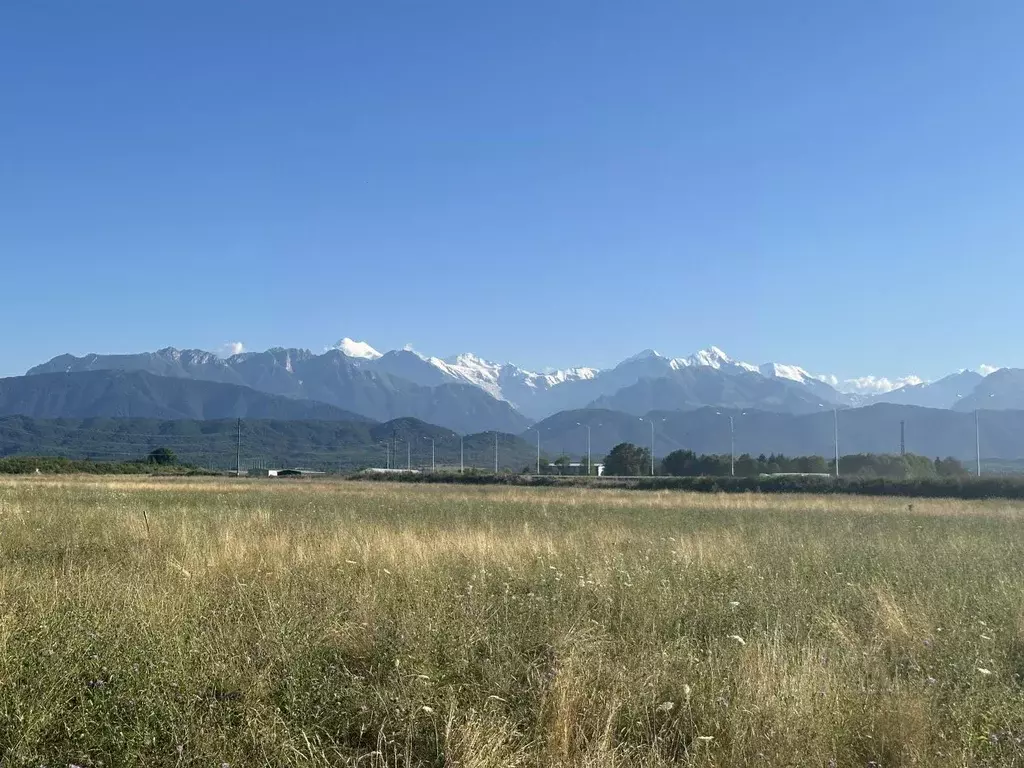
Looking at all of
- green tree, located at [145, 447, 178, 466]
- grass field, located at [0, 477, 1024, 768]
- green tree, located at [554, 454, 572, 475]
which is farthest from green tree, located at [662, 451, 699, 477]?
grass field, located at [0, 477, 1024, 768]

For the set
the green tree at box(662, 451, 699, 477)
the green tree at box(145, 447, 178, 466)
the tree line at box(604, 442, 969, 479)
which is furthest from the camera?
the green tree at box(145, 447, 178, 466)

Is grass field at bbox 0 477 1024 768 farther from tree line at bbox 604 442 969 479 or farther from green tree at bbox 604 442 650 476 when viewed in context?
green tree at bbox 604 442 650 476

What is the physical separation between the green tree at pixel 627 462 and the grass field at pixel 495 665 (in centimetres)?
13283

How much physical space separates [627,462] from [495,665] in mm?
140892

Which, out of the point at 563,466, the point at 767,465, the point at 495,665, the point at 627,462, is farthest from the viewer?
the point at 563,466

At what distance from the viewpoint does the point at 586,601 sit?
838 cm

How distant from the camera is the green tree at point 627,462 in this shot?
142 m

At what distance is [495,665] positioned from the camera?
6133 millimetres

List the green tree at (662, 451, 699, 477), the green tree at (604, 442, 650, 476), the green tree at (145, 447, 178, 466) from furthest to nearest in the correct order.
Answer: the green tree at (145, 447, 178, 466), the green tree at (604, 442, 650, 476), the green tree at (662, 451, 699, 477)

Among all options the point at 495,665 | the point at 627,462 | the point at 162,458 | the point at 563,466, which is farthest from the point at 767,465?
the point at 495,665

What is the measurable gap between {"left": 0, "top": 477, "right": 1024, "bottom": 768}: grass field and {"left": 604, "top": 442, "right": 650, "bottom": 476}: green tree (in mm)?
132832

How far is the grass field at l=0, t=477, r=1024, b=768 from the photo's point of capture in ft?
16.5

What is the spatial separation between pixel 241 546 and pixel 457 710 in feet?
23.5

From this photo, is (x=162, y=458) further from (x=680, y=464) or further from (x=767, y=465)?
(x=767, y=465)
